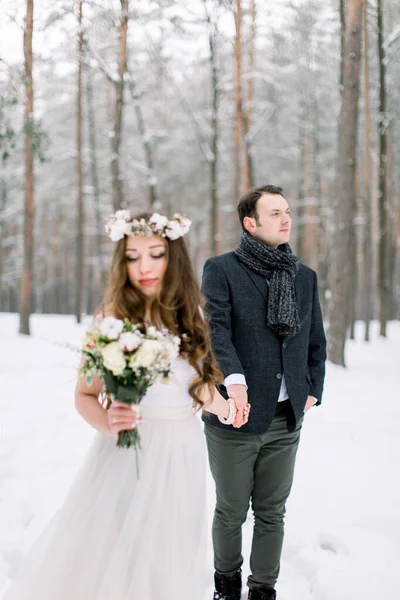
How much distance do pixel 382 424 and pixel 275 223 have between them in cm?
422

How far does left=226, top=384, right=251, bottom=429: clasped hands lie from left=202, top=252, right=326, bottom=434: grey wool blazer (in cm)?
13

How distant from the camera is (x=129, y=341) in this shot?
1.88 metres

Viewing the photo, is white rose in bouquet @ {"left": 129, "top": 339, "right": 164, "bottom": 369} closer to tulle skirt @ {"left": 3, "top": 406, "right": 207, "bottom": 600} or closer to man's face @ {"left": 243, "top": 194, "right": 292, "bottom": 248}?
tulle skirt @ {"left": 3, "top": 406, "right": 207, "bottom": 600}

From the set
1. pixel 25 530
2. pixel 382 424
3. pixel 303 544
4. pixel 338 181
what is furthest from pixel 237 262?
pixel 338 181

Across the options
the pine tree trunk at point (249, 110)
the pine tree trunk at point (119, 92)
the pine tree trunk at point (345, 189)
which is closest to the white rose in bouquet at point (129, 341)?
the pine tree trunk at point (345, 189)

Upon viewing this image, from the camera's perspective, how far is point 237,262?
2.81 m

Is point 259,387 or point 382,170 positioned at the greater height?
point 382,170

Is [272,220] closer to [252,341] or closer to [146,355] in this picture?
[252,341]

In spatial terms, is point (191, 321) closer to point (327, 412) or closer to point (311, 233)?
point (327, 412)

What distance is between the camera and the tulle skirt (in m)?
2.08

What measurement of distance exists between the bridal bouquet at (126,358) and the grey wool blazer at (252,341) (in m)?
0.68

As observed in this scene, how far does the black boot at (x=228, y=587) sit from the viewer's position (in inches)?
107

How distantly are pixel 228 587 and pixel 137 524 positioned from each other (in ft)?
3.11

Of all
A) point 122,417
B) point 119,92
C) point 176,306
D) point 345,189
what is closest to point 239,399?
point 176,306
